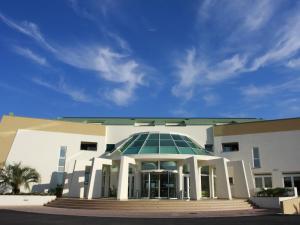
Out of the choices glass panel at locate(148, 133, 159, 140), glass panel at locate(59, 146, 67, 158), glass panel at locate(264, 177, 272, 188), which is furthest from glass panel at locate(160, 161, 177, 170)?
glass panel at locate(59, 146, 67, 158)

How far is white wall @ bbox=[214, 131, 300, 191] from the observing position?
3203cm

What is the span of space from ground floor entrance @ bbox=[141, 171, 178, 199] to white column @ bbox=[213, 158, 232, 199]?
141 inches

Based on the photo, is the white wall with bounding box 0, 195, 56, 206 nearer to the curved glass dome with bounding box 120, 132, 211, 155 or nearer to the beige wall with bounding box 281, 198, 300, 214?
the curved glass dome with bounding box 120, 132, 211, 155

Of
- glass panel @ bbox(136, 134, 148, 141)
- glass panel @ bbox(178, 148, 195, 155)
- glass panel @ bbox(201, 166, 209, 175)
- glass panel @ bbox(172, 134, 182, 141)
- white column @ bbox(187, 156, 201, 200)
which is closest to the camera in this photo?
white column @ bbox(187, 156, 201, 200)

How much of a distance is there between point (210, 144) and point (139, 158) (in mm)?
11248

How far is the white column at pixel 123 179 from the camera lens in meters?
25.2

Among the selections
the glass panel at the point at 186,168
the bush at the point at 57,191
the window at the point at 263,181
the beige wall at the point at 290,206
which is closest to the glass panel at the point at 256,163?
the window at the point at 263,181

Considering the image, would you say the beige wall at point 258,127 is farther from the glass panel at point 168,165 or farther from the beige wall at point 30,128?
the beige wall at point 30,128

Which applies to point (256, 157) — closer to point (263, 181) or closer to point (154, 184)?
point (263, 181)

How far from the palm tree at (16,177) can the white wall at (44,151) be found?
88.4 inches

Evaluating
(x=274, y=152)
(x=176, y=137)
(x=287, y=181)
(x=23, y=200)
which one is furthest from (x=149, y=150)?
(x=287, y=181)

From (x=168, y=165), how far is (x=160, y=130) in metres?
8.98

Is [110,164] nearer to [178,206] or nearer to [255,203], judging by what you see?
[178,206]

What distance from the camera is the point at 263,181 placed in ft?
108
